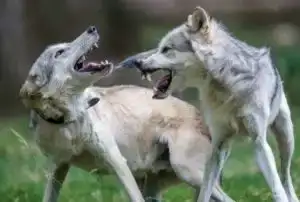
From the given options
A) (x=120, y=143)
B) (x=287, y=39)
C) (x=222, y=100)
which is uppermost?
(x=222, y=100)

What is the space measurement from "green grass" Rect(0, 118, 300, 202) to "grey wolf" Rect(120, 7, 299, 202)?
88cm

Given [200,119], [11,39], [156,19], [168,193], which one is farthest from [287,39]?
[200,119]

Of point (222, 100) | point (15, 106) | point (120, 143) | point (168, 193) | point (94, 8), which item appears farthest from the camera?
point (94, 8)

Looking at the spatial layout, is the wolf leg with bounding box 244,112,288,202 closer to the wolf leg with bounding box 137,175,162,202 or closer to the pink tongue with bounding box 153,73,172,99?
the pink tongue with bounding box 153,73,172,99

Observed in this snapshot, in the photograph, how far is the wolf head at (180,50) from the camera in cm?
808

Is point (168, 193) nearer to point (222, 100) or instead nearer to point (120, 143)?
point (120, 143)

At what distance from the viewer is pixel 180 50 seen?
813 cm

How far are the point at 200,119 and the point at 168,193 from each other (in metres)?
1.60

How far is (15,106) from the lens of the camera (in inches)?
585

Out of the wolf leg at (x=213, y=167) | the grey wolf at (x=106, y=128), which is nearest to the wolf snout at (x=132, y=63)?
the grey wolf at (x=106, y=128)

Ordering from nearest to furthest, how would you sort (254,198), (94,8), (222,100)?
(222,100), (254,198), (94,8)

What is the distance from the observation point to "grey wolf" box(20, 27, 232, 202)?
→ 8.29 metres

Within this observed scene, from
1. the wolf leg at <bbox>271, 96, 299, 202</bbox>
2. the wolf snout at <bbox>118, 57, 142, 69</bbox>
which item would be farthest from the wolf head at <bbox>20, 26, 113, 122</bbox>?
the wolf leg at <bbox>271, 96, 299, 202</bbox>

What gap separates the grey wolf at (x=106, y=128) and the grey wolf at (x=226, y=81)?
41 cm
